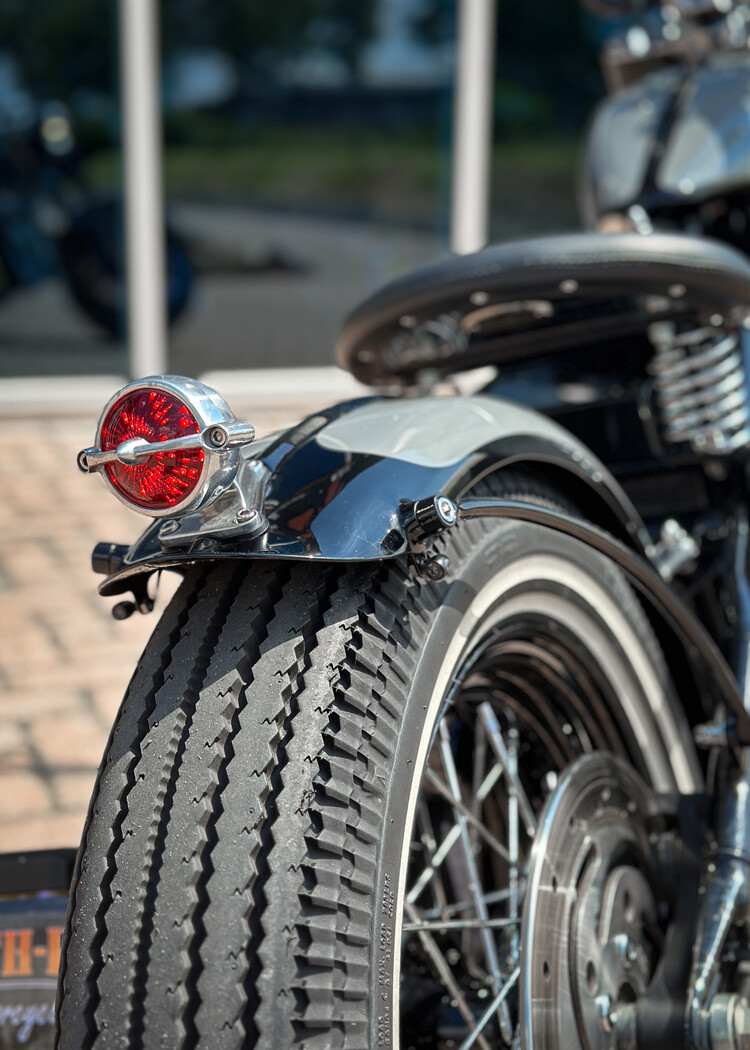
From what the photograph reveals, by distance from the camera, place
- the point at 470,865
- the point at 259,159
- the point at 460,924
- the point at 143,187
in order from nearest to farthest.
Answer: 1. the point at 460,924
2. the point at 470,865
3. the point at 143,187
4. the point at 259,159

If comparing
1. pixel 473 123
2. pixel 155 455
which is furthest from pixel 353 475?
pixel 473 123

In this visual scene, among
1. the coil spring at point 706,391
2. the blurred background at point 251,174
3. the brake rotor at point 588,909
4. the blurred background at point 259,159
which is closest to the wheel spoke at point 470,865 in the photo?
the brake rotor at point 588,909

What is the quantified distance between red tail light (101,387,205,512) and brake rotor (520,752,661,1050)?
22.5 inches

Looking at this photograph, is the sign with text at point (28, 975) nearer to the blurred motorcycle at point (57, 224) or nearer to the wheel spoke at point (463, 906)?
the wheel spoke at point (463, 906)

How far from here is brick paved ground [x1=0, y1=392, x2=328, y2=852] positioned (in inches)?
107

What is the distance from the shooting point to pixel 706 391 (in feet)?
6.14

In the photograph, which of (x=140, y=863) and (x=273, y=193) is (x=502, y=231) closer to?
(x=273, y=193)

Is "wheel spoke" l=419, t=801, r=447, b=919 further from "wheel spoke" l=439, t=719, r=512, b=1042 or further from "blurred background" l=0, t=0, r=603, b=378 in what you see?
"blurred background" l=0, t=0, r=603, b=378

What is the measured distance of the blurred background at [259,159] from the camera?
6.26 metres

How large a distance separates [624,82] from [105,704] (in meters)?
2.04

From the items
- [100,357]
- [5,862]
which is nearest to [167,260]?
[100,357]

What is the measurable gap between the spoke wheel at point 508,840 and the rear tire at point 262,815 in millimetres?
114

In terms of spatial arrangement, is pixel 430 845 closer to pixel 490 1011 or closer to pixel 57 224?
pixel 490 1011

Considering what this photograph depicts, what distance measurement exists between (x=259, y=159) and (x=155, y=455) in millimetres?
5907
